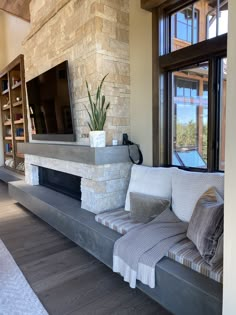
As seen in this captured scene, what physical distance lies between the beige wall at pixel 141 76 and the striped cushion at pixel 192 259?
3.89 ft

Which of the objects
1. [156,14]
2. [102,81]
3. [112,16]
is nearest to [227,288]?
[102,81]

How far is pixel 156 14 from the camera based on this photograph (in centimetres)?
251

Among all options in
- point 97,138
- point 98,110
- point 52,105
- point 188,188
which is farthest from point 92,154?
point 52,105

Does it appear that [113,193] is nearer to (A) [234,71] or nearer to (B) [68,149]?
(B) [68,149]

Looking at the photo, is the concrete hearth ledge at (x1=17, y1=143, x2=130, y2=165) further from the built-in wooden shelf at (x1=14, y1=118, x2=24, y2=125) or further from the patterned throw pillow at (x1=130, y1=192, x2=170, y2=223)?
the built-in wooden shelf at (x1=14, y1=118, x2=24, y2=125)

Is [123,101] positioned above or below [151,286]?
above

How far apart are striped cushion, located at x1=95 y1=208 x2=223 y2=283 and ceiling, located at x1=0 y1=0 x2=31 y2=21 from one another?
14.0 feet

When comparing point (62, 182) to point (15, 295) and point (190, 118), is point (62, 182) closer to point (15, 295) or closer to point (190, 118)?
point (15, 295)

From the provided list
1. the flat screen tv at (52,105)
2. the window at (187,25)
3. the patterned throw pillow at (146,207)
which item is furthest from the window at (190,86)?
the flat screen tv at (52,105)

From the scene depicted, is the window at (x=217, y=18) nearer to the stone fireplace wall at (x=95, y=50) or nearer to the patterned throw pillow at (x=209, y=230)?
the stone fireplace wall at (x=95, y=50)

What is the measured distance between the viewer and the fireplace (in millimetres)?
3363

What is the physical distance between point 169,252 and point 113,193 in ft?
3.85

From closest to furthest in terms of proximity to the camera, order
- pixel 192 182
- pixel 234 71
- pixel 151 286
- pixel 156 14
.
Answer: pixel 234 71 → pixel 151 286 → pixel 192 182 → pixel 156 14

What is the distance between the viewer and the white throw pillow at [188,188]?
6.45ft
